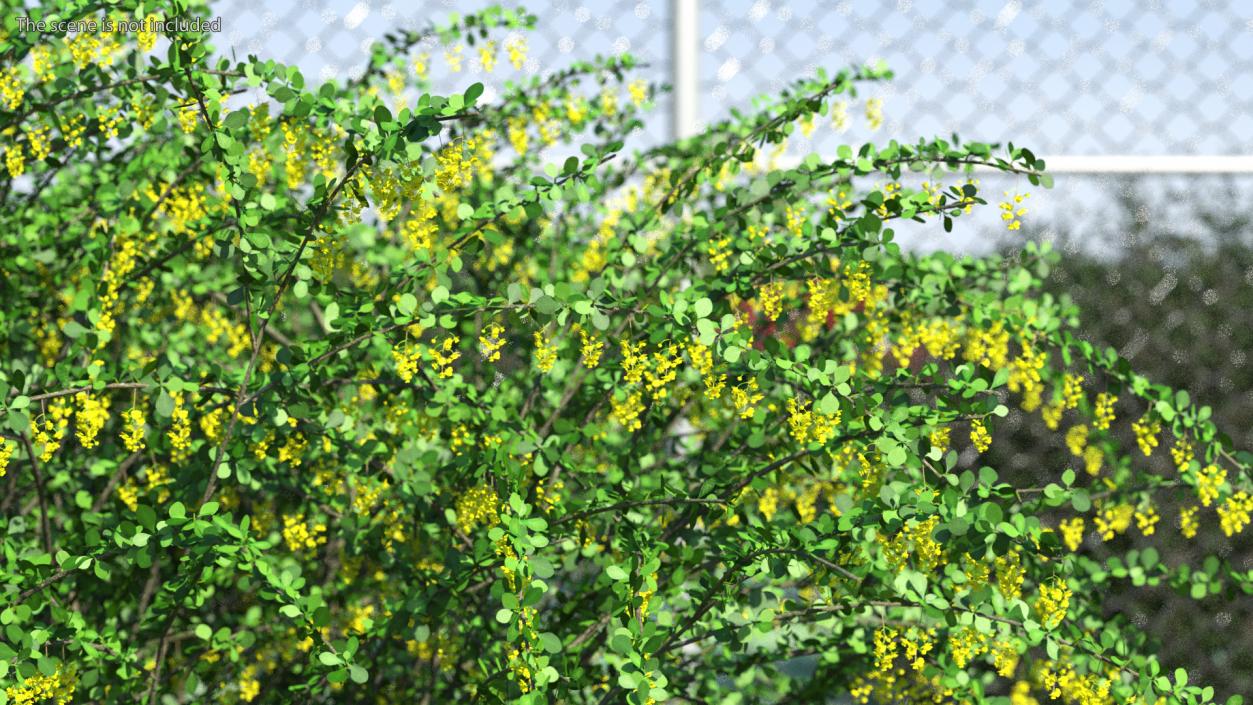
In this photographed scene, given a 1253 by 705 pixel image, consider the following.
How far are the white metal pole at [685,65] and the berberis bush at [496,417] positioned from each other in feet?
1.57

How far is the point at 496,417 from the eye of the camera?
1154 millimetres

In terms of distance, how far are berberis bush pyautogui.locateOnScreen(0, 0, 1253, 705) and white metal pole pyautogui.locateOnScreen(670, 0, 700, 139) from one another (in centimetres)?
48

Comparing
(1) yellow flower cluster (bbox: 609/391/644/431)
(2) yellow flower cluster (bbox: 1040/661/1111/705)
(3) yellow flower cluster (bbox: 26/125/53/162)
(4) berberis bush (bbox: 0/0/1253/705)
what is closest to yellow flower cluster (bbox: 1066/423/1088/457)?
(4) berberis bush (bbox: 0/0/1253/705)

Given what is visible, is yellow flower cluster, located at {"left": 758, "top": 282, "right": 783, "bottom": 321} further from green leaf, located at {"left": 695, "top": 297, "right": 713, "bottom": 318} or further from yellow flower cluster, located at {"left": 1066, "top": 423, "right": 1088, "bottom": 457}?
yellow flower cluster, located at {"left": 1066, "top": 423, "right": 1088, "bottom": 457}

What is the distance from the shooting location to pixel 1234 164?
7.73 feet

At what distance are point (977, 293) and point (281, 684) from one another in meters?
0.94

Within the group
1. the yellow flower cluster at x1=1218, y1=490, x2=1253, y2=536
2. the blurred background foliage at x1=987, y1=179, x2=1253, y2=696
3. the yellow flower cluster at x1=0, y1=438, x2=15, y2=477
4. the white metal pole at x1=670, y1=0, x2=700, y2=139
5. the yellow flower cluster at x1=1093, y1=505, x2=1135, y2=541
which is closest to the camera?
the yellow flower cluster at x1=0, y1=438, x2=15, y2=477

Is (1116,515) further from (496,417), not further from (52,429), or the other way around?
(52,429)

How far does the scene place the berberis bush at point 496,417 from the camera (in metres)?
1.03

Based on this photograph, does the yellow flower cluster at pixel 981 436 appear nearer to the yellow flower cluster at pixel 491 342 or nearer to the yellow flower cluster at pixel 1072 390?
Result: the yellow flower cluster at pixel 1072 390

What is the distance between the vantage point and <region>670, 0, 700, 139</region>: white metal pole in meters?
2.11

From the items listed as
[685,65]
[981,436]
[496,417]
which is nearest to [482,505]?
[496,417]

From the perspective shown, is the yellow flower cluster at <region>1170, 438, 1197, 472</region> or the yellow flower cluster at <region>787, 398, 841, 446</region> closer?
the yellow flower cluster at <region>787, 398, 841, 446</region>

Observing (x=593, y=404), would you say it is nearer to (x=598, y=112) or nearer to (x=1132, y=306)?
(x=598, y=112)
